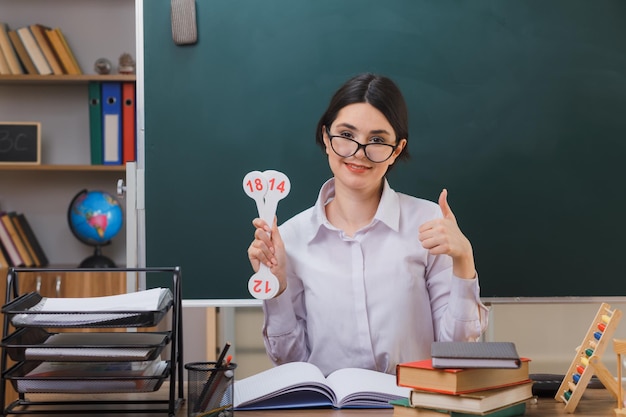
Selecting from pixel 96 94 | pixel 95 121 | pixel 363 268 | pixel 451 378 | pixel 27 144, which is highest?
pixel 96 94

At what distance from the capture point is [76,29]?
3.84 meters

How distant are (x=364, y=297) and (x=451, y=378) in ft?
2.03

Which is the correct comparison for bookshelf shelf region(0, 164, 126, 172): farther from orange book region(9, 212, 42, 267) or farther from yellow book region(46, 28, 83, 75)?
yellow book region(46, 28, 83, 75)

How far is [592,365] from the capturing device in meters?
1.39

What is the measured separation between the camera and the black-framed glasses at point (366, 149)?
1812 mm

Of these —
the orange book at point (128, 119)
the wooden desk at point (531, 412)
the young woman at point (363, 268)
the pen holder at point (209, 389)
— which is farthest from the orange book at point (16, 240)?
the pen holder at point (209, 389)

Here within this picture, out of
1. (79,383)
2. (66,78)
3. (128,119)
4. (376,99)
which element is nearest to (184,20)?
(376,99)

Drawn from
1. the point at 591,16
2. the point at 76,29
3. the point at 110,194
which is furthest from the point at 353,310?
the point at 76,29

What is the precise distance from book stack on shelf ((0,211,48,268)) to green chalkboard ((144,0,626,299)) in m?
1.53

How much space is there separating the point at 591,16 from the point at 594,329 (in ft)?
3.83

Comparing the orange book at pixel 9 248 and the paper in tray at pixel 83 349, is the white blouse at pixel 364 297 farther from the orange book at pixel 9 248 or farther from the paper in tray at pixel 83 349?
the orange book at pixel 9 248

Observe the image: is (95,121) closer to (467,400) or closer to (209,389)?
(209,389)

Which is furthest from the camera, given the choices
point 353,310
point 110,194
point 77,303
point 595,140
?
point 110,194

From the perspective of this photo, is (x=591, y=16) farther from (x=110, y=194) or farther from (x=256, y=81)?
(x=110, y=194)
